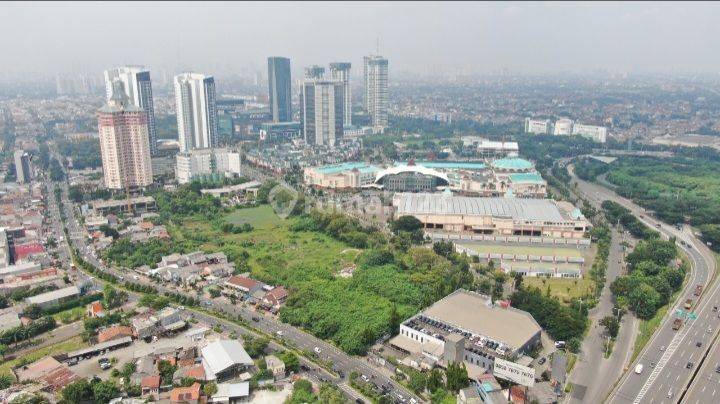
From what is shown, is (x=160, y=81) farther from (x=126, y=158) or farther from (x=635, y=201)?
(x=635, y=201)

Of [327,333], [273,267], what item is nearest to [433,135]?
[273,267]

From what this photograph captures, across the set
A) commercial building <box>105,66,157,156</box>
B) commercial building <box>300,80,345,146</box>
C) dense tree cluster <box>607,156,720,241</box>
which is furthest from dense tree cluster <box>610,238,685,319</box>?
commercial building <box>105,66,157,156</box>

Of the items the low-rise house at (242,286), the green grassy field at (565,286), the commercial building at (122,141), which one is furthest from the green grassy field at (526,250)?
the commercial building at (122,141)

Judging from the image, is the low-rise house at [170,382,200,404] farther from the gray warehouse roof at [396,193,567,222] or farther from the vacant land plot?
the gray warehouse roof at [396,193,567,222]

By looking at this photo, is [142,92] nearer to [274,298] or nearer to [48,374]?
[274,298]

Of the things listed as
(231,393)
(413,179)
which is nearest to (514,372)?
(231,393)
